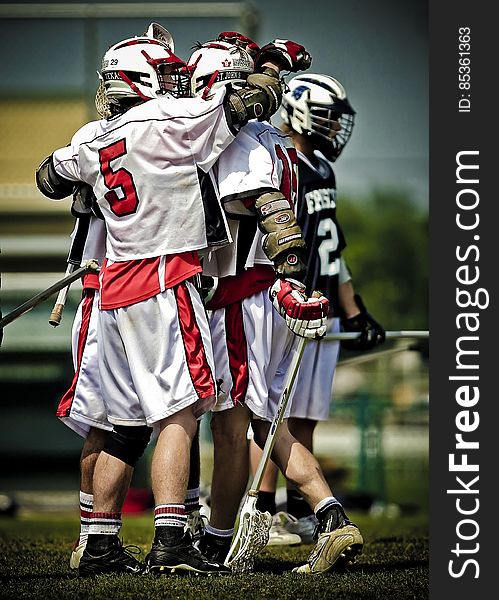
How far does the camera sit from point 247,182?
450 centimetres

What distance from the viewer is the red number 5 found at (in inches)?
174

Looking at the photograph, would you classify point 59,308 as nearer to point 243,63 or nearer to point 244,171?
point 244,171

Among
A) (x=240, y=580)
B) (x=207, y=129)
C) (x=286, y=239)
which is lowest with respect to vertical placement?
(x=240, y=580)

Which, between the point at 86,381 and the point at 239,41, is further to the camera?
the point at 239,41

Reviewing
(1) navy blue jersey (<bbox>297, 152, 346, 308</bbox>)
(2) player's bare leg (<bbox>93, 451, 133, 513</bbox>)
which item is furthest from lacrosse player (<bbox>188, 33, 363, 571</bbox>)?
(1) navy blue jersey (<bbox>297, 152, 346, 308</bbox>)

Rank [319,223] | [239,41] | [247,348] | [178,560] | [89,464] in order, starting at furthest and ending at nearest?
[319,223] < [239,41] < [89,464] < [247,348] < [178,560]

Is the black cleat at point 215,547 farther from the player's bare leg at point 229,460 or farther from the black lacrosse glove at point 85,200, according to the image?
the black lacrosse glove at point 85,200

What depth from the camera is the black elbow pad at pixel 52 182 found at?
187 inches

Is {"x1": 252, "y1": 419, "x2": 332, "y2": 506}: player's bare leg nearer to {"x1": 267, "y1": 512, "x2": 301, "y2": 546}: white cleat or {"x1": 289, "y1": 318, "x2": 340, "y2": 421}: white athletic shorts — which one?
{"x1": 289, "y1": 318, "x2": 340, "y2": 421}: white athletic shorts

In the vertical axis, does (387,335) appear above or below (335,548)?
above

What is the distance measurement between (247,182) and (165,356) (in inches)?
27.3

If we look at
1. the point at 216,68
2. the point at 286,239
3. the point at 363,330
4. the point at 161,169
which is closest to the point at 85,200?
the point at 161,169

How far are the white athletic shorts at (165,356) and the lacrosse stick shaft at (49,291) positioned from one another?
1.18 feet

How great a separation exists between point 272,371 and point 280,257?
605mm
